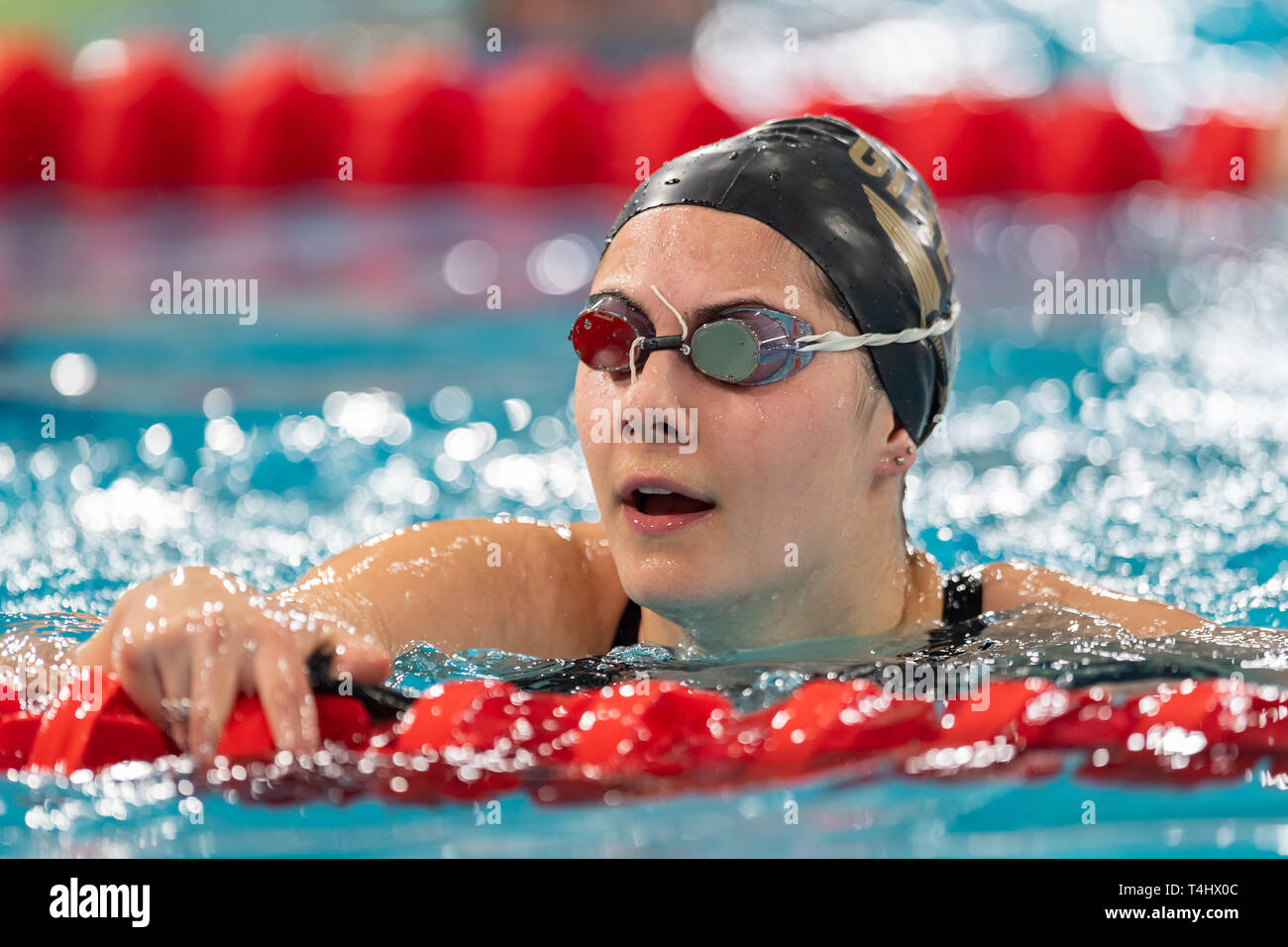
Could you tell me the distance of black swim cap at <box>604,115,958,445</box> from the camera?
7.37 ft

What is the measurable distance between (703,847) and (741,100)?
29.4 feet

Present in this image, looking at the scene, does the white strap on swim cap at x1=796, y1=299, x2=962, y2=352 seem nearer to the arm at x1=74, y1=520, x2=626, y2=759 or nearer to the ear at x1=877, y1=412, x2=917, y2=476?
the ear at x1=877, y1=412, x2=917, y2=476

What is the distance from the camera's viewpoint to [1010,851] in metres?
1.80

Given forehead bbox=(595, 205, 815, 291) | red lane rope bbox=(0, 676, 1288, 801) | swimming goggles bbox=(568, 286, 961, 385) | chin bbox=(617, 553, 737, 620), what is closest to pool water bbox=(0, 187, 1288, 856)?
red lane rope bbox=(0, 676, 1288, 801)

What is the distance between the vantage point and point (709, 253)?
2.19m

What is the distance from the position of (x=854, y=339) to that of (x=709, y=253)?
0.25m

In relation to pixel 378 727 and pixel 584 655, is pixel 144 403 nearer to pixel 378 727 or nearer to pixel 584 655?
pixel 584 655

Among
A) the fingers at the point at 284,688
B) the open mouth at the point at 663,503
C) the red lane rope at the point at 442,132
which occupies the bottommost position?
the fingers at the point at 284,688

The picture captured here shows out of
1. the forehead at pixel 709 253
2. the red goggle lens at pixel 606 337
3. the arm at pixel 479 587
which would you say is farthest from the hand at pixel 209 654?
the forehead at pixel 709 253

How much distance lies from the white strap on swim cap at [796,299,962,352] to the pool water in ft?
1.57

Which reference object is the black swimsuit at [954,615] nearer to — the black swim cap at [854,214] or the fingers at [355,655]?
the black swim cap at [854,214]

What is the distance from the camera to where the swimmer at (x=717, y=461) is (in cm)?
209

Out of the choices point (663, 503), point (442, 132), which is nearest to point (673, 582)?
point (663, 503)

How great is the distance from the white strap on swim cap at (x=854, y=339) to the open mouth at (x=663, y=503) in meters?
0.26
